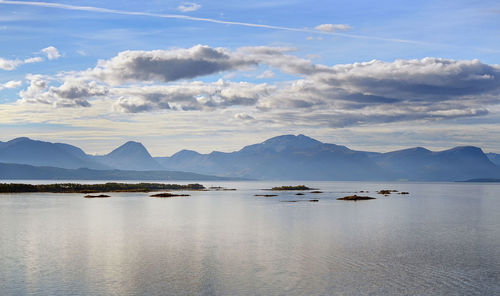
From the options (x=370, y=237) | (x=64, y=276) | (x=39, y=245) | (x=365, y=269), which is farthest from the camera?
(x=370, y=237)

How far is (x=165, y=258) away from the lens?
127 feet

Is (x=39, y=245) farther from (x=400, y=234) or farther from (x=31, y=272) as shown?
(x=400, y=234)

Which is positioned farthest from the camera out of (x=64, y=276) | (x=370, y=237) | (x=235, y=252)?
(x=370, y=237)

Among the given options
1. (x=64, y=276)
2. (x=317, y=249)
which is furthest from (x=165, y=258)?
(x=317, y=249)

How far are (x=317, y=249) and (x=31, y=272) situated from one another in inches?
1001

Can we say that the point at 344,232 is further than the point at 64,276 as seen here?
Yes

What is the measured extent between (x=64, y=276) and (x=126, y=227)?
30.8 meters

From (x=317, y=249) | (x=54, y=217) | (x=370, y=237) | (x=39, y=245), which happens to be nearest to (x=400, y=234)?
(x=370, y=237)

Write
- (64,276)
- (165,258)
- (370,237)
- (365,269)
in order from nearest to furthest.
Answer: (64,276)
(365,269)
(165,258)
(370,237)

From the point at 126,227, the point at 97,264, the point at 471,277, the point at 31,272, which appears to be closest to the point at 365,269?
the point at 471,277

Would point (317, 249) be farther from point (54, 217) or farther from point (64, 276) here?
point (54, 217)

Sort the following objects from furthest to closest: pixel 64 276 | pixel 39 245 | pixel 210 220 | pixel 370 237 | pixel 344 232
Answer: pixel 210 220 → pixel 344 232 → pixel 370 237 → pixel 39 245 → pixel 64 276

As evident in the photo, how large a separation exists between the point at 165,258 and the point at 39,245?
613 inches

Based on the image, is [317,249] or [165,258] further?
[317,249]
